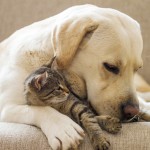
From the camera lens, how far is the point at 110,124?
1174mm

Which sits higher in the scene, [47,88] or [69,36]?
[69,36]

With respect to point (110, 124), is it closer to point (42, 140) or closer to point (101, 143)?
point (101, 143)

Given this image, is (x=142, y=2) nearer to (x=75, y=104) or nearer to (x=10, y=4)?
(x=10, y=4)

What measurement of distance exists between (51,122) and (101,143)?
0.17 metres

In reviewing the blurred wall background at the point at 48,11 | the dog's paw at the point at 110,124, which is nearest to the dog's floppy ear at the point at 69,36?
the dog's paw at the point at 110,124

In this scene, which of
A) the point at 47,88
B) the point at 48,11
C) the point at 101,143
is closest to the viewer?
the point at 101,143

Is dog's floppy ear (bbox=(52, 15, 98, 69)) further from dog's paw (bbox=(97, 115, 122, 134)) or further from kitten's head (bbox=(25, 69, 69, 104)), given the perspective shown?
dog's paw (bbox=(97, 115, 122, 134))

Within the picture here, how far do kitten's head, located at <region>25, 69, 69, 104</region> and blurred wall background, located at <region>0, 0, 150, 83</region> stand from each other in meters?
0.86

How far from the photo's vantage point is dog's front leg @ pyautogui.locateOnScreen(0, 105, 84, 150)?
3.63ft

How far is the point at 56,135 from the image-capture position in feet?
3.69

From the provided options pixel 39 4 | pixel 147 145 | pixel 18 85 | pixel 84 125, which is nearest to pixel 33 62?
pixel 18 85

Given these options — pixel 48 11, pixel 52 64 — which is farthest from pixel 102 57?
pixel 48 11

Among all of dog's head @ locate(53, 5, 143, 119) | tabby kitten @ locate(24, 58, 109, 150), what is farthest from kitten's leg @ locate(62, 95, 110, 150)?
dog's head @ locate(53, 5, 143, 119)

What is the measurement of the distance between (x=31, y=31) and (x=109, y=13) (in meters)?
0.33
